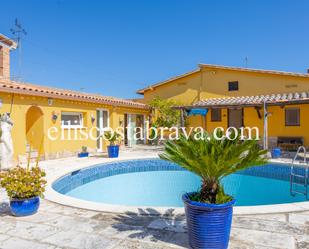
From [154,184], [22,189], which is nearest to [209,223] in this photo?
[22,189]

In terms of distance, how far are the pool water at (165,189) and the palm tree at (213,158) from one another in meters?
4.84

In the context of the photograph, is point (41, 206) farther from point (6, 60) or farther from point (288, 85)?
point (288, 85)

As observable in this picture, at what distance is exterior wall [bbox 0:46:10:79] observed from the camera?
20.0 m

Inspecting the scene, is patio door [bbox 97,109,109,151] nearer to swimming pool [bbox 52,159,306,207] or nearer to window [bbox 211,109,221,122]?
swimming pool [bbox 52,159,306,207]

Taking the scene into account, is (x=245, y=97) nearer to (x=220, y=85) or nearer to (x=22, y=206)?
(x=220, y=85)

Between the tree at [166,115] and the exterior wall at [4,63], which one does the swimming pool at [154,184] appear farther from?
the exterior wall at [4,63]

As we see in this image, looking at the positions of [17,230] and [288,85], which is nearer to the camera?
[17,230]

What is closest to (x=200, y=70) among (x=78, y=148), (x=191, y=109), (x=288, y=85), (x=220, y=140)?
(x=191, y=109)

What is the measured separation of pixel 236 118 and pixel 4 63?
19.0 m

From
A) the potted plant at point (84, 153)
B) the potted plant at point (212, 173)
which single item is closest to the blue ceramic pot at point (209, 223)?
the potted plant at point (212, 173)

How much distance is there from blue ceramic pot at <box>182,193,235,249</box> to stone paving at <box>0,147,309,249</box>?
364mm

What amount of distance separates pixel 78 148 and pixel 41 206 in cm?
1124

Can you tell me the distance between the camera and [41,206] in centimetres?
686

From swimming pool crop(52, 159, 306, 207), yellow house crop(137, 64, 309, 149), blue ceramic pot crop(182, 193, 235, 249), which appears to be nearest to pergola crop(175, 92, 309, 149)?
yellow house crop(137, 64, 309, 149)
